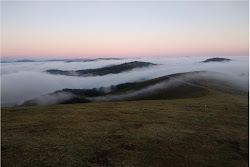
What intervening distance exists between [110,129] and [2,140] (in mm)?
17297

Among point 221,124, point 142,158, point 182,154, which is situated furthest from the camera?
point 221,124

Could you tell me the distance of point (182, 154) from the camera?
2512 centimetres

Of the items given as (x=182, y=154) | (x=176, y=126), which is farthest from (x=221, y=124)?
(x=182, y=154)

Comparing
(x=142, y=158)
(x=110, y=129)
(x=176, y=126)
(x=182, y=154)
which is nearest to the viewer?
(x=142, y=158)

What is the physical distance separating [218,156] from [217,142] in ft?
17.9

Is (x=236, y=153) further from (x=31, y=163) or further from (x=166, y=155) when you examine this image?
(x=31, y=163)

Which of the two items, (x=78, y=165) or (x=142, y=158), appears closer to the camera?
(x=78, y=165)

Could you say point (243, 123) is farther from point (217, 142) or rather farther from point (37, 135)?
point (37, 135)

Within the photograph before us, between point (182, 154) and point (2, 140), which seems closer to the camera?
point (182, 154)

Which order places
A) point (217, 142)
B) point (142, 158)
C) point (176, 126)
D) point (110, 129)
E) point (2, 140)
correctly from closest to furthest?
point (142, 158)
point (2, 140)
point (217, 142)
point (110, 129)
point (176, 126)

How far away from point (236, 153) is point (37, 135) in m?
31.0

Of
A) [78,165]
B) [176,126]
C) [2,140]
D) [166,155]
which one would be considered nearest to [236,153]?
[166,155]

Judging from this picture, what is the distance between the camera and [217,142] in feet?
98.0

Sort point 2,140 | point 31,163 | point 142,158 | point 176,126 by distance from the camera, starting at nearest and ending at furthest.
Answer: point 31,163 → point 142,158 → point 2,140 → point 176,126
